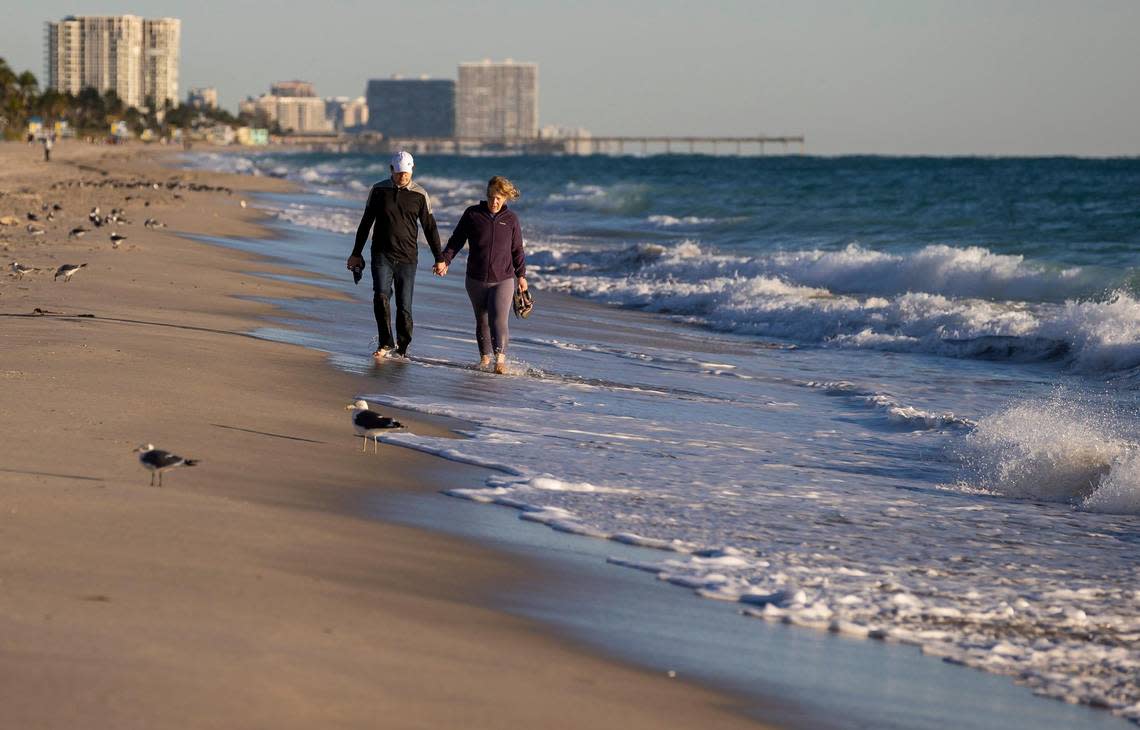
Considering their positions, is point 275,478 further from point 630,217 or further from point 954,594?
point 630,217

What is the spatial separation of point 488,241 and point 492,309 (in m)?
0.55

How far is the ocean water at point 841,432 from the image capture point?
5.86 m

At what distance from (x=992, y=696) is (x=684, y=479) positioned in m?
3.35

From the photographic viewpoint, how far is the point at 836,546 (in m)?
6.69

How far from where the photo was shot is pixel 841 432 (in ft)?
34.1

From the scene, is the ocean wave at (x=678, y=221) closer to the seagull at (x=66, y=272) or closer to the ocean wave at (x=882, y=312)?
the ocean wave at (x=882, y=312)

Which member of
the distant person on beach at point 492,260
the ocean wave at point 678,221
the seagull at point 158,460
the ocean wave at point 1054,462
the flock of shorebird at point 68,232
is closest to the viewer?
the seagull at point 158,460

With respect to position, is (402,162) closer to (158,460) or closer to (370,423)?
(370,423)

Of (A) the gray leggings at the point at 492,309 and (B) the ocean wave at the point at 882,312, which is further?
(B) the ocean wave at the point at 882,312

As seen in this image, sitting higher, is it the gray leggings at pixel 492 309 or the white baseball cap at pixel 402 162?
the white baseball cap at pixel 402 162

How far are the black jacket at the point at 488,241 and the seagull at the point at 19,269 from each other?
16.5 ft

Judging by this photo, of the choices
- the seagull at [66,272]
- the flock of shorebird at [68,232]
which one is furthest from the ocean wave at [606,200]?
the seagull at [66,272]

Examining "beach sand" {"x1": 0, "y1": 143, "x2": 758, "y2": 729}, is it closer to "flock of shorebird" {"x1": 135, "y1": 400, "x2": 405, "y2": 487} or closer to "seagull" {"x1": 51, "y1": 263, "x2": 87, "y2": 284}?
A: "flock of shorebird" {"x1": 135, "y1": 400, "x2": 405, "y2": 487}

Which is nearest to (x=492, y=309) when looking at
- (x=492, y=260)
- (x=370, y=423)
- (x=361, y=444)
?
(x=492, y=260)
